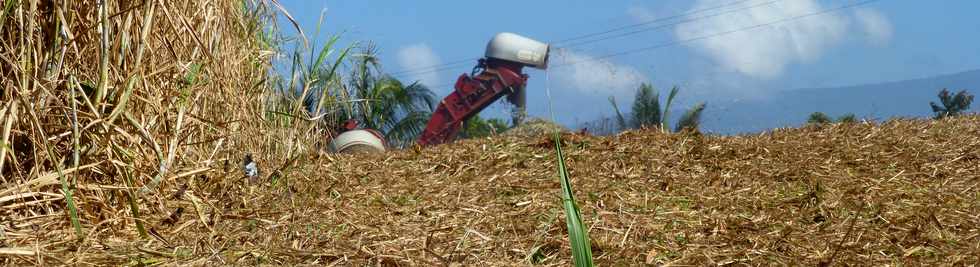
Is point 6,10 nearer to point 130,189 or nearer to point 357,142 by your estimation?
point 130,189

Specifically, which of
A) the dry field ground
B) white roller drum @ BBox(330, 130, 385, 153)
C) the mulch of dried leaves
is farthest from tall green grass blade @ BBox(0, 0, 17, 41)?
white roller drum @ BBox(330, 130, 385, 153)

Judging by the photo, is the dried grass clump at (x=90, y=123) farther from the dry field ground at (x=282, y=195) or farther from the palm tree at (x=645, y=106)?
the palm tree at (x=645, y=106)

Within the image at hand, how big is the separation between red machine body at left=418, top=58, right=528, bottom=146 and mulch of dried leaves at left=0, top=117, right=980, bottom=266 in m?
22.4

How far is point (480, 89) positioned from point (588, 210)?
81.7 ft

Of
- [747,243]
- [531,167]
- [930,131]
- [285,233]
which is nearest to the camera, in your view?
[747,243]

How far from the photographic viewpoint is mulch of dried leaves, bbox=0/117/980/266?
3.29 meters

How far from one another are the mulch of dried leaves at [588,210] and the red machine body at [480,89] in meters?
22.4

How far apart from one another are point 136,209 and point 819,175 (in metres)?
2.98

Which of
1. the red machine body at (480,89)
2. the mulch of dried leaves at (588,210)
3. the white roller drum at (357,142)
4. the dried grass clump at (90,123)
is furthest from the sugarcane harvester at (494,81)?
the dried grass clump at (90,123)

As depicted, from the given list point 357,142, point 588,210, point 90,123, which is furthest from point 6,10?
point 357,142

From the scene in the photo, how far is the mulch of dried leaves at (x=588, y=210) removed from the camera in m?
3.29

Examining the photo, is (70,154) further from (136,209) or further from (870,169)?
(870,169)

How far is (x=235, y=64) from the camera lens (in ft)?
15.9

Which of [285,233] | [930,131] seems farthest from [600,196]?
[930,131]
